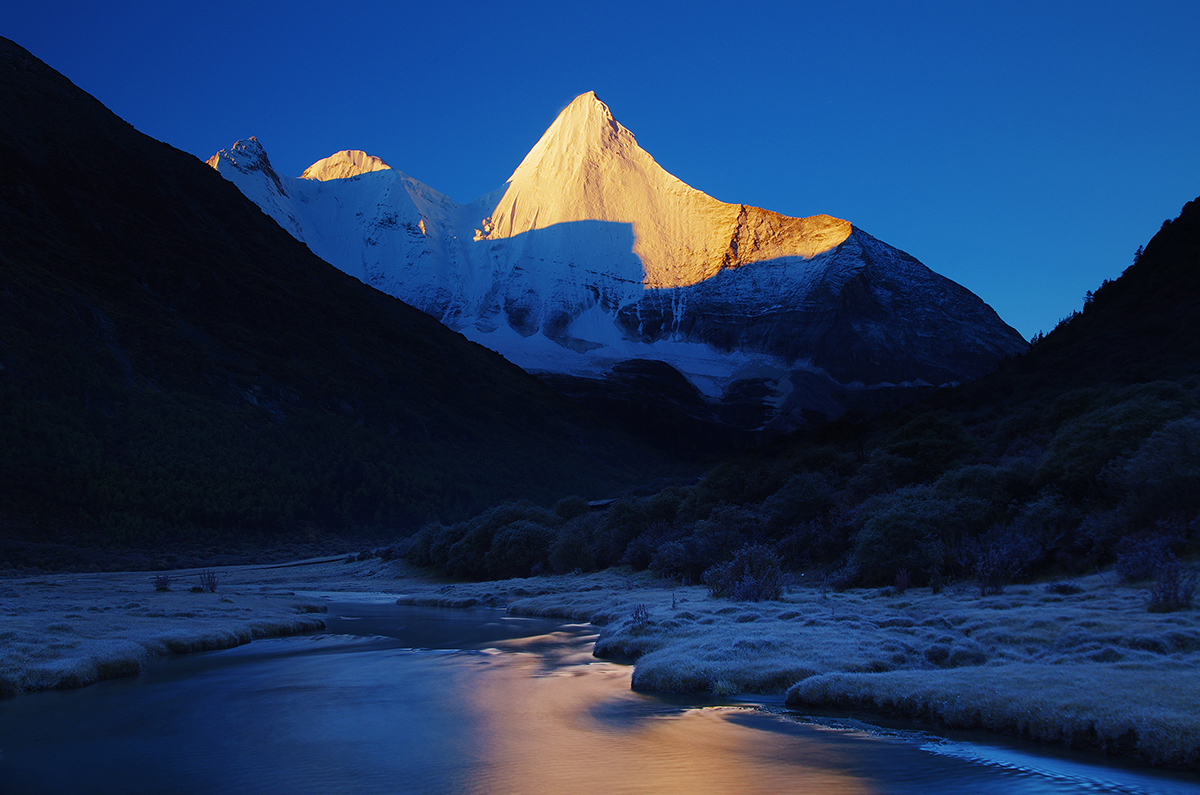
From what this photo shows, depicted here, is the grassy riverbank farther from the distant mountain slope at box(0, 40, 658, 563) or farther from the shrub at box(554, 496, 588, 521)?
the distant mountain slope at box(0, 40, 658, 563)

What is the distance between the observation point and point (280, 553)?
91.5 m

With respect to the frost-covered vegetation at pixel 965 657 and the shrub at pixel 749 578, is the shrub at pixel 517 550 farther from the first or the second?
the frost-covered vegetation at pixel 965 657

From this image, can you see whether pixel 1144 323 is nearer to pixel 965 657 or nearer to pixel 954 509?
pixel 954 509

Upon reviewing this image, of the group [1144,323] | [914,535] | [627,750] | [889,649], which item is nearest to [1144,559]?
[914,535]

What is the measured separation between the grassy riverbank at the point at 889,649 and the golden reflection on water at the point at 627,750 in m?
1.96

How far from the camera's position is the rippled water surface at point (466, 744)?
1126cm

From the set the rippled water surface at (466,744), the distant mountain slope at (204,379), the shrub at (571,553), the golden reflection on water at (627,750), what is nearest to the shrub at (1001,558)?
the rippled water surface at (466,744)

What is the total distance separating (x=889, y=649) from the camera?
18.0 metres

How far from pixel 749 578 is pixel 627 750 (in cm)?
1753

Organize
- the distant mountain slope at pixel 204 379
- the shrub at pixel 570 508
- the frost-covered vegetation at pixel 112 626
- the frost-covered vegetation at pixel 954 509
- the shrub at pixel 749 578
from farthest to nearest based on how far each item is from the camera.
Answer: the distant mountain slope at pixel 204 379 < the shrub at pixel 570 508 < the shrub at pixel 749 578 < the frost-covered vegetation at pixel 954 509 < the frost-covered vegetation at pixel 112 626

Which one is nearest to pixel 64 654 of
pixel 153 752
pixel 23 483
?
pixel 153 752

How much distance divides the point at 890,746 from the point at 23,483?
88.5 m

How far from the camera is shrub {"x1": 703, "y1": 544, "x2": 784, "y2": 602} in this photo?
29.5m

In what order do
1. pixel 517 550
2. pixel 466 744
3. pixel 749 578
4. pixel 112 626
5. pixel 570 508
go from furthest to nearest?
pixel 570 508 < pixel 517 550 < pixel 749 578 < pixel 112 626 < pixel 466 744
